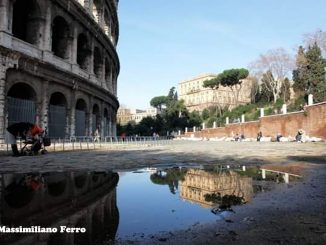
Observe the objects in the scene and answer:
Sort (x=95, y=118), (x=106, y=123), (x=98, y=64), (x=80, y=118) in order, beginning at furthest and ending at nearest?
1. (x=106, y=123)
2. (x=98, y=64)
3. (x=95, y=118)
4. (x=80, y=118)

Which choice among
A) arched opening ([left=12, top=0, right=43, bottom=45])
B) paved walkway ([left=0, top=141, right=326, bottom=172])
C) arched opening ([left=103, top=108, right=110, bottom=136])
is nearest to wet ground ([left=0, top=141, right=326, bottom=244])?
paved walkway ([left=0, top=141, right=326, bottom=172])

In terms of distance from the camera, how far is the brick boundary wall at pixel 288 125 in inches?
1045

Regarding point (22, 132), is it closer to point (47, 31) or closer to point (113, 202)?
point (47, 31)

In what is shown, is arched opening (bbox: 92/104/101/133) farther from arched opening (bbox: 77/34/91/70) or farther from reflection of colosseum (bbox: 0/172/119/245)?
reflection of colosseum (bbox: 0/172/119/245)

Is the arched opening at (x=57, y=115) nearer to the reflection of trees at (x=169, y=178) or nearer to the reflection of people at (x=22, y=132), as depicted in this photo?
the reflection of people at (x=22, y=132)

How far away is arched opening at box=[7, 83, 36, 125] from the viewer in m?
18.1

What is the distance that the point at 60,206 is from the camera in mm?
4105

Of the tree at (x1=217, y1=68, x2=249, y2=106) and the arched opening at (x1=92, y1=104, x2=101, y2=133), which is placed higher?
the tree at (x1=217, y1=68, x2=249, y2=106)

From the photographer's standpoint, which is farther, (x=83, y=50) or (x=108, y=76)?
(x=108, y=76)

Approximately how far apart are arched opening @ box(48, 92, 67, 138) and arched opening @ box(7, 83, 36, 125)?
67.0 inches

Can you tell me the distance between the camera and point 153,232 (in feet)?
10.3

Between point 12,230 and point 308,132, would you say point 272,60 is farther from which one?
point 12,230

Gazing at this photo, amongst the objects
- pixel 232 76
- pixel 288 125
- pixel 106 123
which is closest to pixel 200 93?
pixel 232 76

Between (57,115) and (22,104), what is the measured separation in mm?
3236
